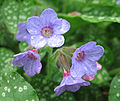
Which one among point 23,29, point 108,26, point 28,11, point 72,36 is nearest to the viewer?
point 23,29

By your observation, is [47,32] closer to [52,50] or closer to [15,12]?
[52,50]

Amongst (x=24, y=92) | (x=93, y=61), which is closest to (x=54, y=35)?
(x=93, y=61)

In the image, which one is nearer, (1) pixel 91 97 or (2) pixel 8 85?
(2) pixel 8 85

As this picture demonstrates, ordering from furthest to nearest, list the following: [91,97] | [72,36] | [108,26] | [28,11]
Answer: [108,26] → [72,36] → [28,11] → [91,97]

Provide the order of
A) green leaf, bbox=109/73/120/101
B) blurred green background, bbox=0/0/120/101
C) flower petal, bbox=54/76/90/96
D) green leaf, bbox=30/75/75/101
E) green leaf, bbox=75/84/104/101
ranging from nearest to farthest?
flower petal, bbox=54/76/90/96 < blurred green background, bbox=0/0/120/101 < green leaf, bbox=109/73/120/101 < green leaf, bbox=30/75/75/101 < green leaf, bbox=75/84/104/101

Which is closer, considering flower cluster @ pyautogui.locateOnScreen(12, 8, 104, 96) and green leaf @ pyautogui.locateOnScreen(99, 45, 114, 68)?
flower cluster @ pyautogui.locateOnScreen(12, 8, 104, 96)

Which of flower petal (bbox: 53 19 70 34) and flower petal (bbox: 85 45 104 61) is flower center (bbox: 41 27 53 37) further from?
flower petal (bbox: 85 45 104 61)

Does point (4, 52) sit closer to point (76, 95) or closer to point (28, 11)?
point (28, 11)

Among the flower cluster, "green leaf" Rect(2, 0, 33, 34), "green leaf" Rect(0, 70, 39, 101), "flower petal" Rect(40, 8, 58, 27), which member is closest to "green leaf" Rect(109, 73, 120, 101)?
the flower cluster
